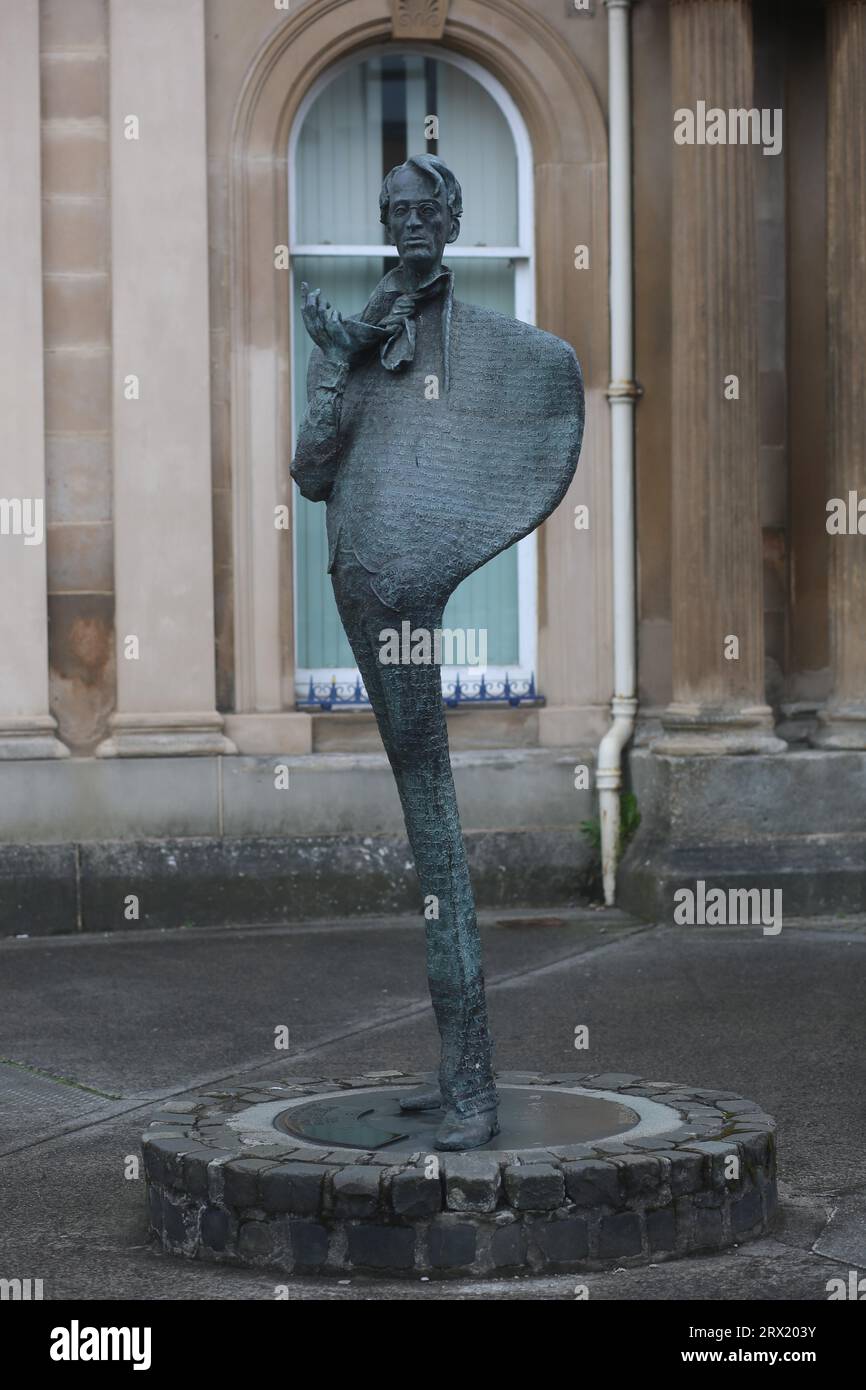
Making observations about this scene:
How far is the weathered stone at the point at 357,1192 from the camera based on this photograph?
432cm

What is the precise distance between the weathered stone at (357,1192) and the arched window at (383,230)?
19.8 ft

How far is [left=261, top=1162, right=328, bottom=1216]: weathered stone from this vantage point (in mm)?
4367

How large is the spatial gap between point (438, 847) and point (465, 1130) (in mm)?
665

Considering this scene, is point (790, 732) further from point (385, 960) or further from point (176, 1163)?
point (176, 1163)

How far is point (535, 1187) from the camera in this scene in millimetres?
4324

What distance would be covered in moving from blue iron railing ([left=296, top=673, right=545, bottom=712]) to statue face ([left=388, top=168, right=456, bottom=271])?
5.49 m

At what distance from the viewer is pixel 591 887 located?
10.0 metres

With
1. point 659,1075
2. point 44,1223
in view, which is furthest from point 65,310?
point 44,1223

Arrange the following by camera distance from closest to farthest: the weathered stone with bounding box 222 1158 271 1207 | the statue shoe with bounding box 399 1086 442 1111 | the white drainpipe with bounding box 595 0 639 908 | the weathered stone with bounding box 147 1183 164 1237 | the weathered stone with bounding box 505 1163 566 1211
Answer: the weathered stone with bounding box 505 1163 566 1211 < the weathered stone with bounding box 222 1158 271 1207 < the weathered stone with bounding box 147 1183 164 1237 < the statue shoe with bounding box 399 1086 442 1111 < the white drainpipe with bounding box 595 0 639 908
